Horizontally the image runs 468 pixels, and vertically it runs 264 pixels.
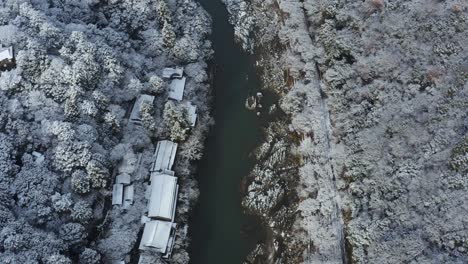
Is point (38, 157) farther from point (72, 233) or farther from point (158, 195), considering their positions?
point (158, 195)

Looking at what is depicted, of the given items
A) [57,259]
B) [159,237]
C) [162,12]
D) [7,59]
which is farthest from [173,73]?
[57,259]

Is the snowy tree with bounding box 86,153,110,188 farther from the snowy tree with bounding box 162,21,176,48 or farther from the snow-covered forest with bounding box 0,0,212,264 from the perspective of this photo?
the snowy tree with bounding box 162,21,176,48

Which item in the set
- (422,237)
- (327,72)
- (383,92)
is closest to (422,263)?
(422,237)

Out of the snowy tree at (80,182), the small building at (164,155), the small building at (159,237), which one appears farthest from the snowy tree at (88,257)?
the small building at (164,155)

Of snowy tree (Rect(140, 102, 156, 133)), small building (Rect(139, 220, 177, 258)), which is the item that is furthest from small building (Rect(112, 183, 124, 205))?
snowy tree (Rect(140, 102, 156, 133))

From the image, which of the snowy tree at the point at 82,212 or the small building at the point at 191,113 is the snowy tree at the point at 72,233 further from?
the small building at the point at 191,113

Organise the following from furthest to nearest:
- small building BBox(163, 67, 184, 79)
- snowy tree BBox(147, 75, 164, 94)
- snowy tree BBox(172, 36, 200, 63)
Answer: snowy tree BBox(172, 36, 200, 63) < small building BBox(163, 67, 184, 79) < snowy tree BBox(147, 75, 164, 94)

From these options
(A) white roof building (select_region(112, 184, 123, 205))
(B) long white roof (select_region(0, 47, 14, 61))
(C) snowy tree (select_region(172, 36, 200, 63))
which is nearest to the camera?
(A) white roof building (select_region(112, 184, 123, 205))
